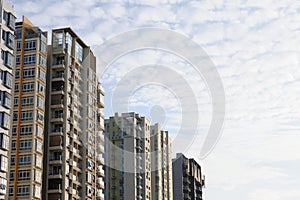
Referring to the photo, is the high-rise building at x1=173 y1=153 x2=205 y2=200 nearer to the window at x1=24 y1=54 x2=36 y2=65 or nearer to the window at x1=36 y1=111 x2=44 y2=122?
the window at x1=36 y1=111 x2=44 y2=122

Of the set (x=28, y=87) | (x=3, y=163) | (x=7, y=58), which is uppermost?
(x=28, y=87)

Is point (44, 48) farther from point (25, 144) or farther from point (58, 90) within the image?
point (25, 144)

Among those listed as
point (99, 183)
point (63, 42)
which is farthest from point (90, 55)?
point (99, 183)

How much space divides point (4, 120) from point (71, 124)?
1960 cm

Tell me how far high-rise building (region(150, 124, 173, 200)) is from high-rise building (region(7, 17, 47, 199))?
5139 centimetres

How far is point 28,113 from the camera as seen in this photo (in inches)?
2746

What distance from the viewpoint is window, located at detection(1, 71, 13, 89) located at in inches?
2272

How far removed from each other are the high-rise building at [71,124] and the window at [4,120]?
15.8 meters

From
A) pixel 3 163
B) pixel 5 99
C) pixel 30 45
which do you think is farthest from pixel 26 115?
pixel 3 163

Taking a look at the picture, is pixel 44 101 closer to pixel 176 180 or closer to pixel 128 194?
pixel 128 194

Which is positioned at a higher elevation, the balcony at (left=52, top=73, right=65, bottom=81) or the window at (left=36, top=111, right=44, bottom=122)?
the balcony at (left=52, top=73, right=65, bottom=81)

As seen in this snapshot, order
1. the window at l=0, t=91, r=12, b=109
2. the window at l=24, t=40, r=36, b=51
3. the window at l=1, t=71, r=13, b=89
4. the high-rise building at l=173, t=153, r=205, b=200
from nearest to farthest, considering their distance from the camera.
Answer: the window at l=0, t=91, r=12, b=109
the window at l=1, t=71, r=13, b=89
the window at l=24, t=40, r=36, b=51
the high-rise building at l=173, t=153, r=205, b=200

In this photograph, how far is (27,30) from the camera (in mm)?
73750

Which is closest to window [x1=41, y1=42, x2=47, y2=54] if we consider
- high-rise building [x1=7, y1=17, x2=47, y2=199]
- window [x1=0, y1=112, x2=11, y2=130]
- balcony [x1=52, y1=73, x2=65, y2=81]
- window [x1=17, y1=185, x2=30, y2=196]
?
high-rise building [x1=7, y1=17, x2=47, y2=199]
